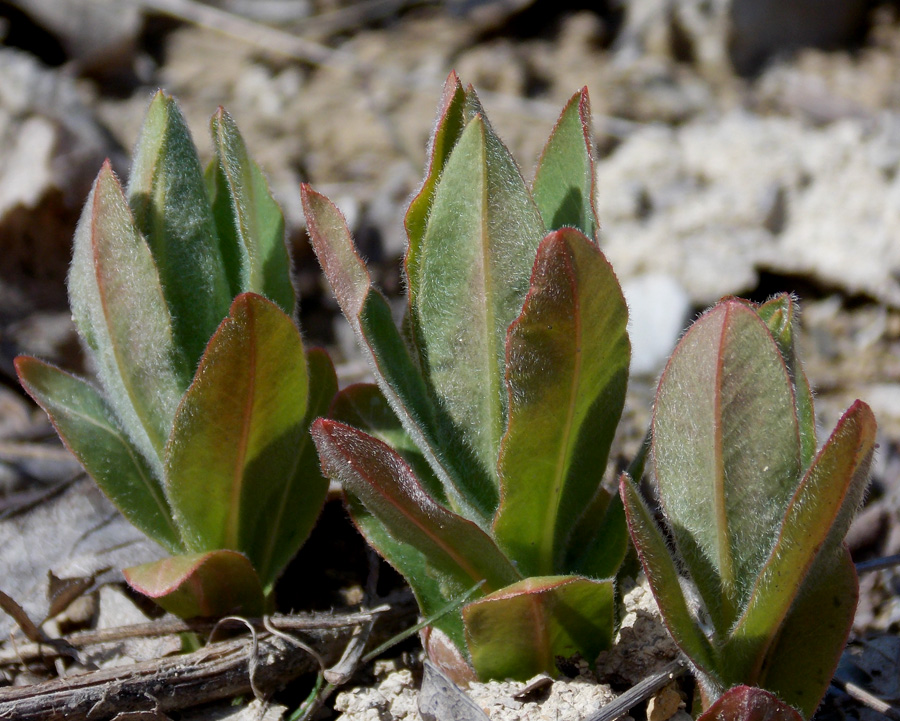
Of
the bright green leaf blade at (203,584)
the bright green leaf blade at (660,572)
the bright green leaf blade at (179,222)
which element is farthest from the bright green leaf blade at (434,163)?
the bright green leaf blade at (203,584)

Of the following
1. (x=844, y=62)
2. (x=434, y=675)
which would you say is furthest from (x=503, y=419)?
(x=844, y=62)

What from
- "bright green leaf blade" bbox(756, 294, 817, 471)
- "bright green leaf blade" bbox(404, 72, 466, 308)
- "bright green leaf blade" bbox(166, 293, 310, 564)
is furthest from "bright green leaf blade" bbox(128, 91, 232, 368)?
"bright green leaf blade" bbox(756, 294, 817, 471)

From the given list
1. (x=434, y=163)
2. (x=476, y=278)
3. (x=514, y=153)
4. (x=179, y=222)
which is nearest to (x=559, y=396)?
(x=476, y=278)

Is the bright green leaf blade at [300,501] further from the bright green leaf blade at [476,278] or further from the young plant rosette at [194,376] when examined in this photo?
the bright green leaf blade at [476,278]

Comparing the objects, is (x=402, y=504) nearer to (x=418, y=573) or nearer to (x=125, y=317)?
(x=418, y=573)

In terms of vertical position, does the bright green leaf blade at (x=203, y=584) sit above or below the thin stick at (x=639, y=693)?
above

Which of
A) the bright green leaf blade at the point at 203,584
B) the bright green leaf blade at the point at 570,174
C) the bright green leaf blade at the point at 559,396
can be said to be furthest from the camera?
the bright green leaf blade at the point at 203,584
